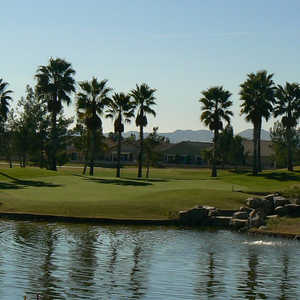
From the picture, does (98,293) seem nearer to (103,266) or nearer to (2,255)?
(103,266)

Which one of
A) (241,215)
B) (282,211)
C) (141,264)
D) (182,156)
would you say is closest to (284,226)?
(241,215)

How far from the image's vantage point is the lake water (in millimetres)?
19891

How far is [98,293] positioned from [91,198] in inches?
980

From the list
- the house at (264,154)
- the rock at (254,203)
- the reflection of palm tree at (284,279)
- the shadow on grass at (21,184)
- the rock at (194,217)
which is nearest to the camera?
the reflection of palm tree at (284,279)

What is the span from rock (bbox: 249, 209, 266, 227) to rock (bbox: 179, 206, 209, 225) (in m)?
2.85

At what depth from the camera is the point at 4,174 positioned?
6512cm

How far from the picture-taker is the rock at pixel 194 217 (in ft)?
124

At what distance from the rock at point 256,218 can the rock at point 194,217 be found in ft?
9.35

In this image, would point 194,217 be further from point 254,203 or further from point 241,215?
point 254,203

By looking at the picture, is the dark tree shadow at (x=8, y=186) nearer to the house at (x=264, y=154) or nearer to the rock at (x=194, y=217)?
the rock at (x=194, y=217)

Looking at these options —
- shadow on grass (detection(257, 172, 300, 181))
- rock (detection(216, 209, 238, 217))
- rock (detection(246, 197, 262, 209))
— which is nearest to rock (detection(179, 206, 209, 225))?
rock (detection(216, 209, 238, 217))

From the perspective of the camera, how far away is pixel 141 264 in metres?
24.6

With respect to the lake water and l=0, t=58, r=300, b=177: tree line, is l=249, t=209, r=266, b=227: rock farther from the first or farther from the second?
l=0, t=58, r=300, b=177: tree line

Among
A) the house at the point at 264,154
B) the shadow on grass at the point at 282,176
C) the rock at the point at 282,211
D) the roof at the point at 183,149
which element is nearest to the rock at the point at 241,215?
the rock at the point at 282,211
